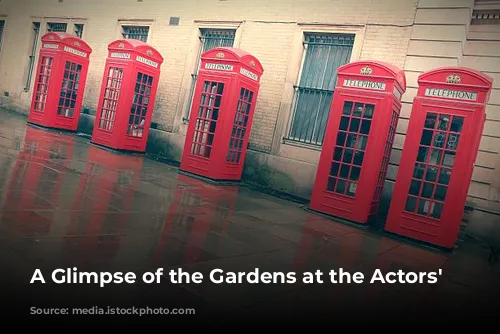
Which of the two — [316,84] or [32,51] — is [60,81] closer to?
[32,51]

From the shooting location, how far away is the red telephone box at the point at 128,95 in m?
10.3

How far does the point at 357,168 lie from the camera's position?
7.11 m

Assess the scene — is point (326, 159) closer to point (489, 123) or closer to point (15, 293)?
point (489, 123)

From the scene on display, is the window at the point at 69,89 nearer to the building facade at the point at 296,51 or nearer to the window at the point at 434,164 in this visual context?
the building facade at the point at 296,51

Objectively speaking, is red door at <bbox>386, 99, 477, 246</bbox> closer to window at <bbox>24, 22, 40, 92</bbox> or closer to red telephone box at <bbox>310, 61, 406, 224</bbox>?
red telephone box at <bbox>310, 61, 406, 224</bbox>

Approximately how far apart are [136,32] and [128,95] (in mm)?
3570

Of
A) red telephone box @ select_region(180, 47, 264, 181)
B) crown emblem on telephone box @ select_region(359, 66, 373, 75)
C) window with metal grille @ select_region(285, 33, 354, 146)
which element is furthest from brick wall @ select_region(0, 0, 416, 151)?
crown emblem on telephone box @ select_region(359, 66, 373, 75)

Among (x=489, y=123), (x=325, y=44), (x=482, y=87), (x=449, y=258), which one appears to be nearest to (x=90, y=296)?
(x=449, y=258)

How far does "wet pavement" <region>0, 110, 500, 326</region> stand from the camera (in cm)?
243

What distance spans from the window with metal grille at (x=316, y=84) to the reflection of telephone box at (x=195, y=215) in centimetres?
259

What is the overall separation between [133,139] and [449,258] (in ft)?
27.8

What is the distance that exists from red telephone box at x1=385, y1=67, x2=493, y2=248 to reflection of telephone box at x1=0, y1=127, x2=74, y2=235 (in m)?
5.30

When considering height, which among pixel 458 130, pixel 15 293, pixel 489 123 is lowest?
pixel 15 293

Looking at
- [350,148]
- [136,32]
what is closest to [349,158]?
[350,148]
